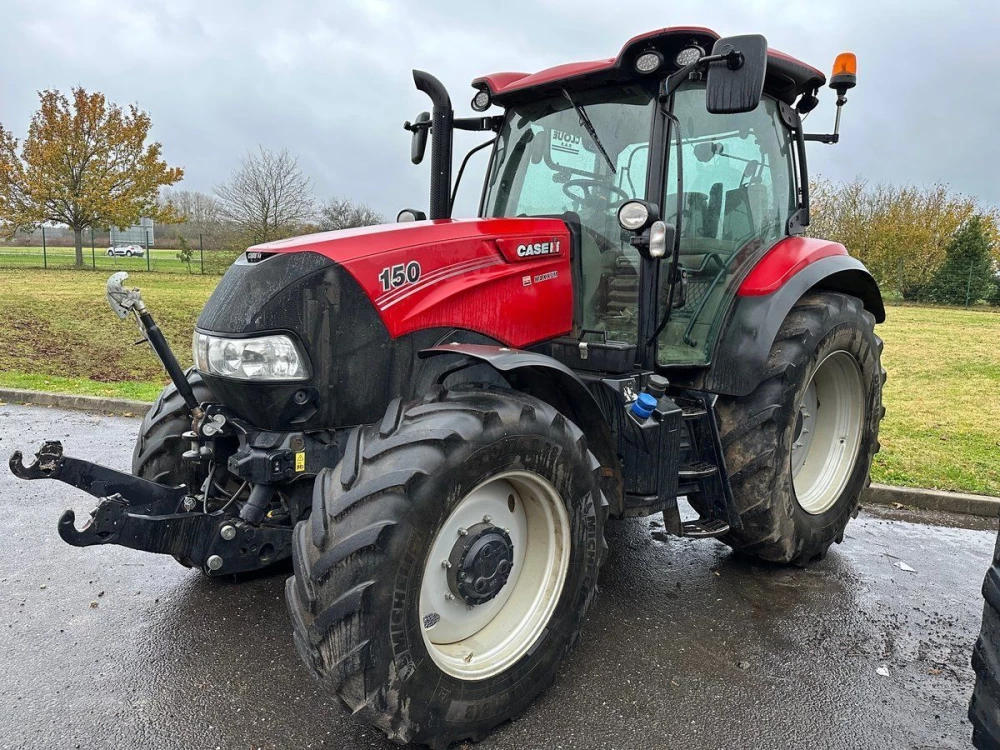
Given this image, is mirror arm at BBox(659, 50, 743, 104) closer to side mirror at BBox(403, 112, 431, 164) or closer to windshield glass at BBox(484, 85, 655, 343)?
windshield glass at BBox(484, 85, 655, 343)

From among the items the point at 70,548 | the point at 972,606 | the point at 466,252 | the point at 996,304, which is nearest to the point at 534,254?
the point at 466,252

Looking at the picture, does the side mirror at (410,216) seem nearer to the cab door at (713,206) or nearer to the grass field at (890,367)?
the cab door at (713,206)

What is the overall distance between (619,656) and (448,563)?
3.28 ft

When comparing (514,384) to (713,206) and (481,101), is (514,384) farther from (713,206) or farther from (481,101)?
(481,101)

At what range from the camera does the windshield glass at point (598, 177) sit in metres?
3.18

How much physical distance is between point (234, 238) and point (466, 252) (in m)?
27.6

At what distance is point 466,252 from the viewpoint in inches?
113

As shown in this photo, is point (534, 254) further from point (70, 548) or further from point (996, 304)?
point (996, 304)

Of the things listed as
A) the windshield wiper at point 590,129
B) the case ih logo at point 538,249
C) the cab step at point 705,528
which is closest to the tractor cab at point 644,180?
the windshield wiper at point 590,129

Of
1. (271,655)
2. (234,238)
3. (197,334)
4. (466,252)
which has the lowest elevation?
(271,655)

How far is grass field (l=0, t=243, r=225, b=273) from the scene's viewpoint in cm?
2692

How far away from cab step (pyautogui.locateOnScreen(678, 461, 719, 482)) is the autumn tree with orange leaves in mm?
28351

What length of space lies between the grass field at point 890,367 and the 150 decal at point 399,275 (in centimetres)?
422

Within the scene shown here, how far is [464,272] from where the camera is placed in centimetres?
286
